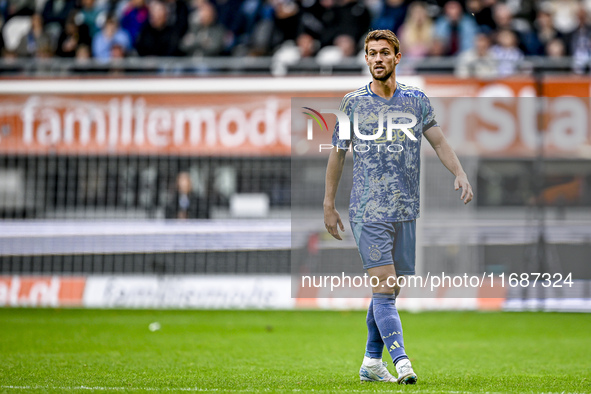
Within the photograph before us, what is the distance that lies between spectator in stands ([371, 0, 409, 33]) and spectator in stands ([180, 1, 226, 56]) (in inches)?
101

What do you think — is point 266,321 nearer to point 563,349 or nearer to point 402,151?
point 563,349

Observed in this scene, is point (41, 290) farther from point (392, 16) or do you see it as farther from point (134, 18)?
point (392, 16)

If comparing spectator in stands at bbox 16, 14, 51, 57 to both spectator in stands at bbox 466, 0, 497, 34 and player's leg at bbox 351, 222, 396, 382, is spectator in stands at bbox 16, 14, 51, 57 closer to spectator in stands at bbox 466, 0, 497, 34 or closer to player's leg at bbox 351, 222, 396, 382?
spectator in stands at bbox 466, 0, 497, 34

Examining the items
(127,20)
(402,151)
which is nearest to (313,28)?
(127,20)

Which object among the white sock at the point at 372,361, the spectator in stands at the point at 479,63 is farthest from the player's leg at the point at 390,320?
the spectator in stands at the point at 479,63

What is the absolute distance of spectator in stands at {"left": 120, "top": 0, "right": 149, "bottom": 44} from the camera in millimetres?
15789

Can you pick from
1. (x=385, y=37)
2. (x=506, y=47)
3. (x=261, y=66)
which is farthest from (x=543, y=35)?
(x=385, y=37)

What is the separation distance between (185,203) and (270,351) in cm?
503

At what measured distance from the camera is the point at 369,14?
50.3ft

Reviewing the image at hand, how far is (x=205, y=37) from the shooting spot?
15039 millimetres

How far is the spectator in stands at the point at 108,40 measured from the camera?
50.5ft

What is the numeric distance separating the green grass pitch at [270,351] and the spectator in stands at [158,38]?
4.82 m

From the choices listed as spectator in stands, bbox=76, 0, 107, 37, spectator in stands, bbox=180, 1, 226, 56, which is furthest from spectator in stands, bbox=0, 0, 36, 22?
spectator in stands, bbox=180, 1, 226, 56

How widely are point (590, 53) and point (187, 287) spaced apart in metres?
7.20
